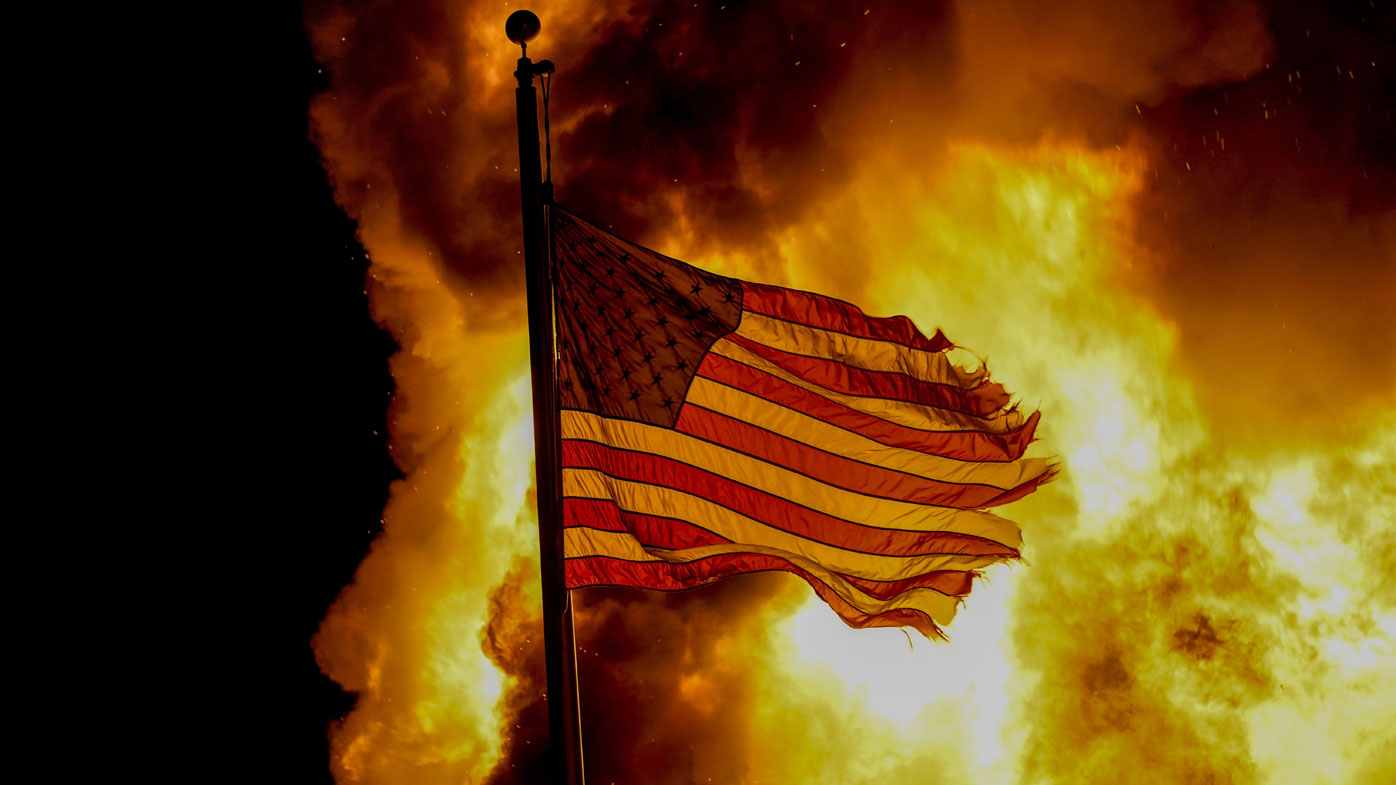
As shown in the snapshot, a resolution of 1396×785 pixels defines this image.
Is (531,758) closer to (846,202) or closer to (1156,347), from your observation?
(846,202)

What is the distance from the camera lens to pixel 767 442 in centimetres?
566

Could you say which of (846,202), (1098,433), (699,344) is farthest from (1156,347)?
(699,344)

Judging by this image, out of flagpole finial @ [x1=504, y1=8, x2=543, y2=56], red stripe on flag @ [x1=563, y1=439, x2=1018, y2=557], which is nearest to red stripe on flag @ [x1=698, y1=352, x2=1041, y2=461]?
red stripe on flag @ [x1=563, y1=439, x2=1018, y2=557]

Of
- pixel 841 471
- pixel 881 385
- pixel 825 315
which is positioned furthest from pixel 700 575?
pixel 825 315

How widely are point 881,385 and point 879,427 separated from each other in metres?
0.26

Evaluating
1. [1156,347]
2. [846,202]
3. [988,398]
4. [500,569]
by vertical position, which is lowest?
[988,398]

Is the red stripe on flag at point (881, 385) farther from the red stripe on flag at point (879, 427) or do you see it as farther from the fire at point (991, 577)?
the fire at point (991, 577)

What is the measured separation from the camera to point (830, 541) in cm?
564

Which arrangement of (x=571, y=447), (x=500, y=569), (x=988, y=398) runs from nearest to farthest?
(x=571, y=447) → (x=988, y=398) → (x=500, y=569)

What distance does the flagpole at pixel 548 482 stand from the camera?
4320 millimetres

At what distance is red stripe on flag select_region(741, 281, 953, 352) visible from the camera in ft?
18.8

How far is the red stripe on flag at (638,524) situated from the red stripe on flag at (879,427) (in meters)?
0.89

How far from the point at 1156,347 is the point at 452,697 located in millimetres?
9319

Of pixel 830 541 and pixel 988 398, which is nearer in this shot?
pixel 830 541
